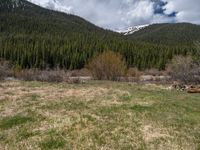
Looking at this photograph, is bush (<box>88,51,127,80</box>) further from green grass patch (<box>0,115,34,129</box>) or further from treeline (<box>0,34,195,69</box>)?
treeline (<box>0,34,195,69</box>)

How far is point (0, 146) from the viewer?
1201 centimetres

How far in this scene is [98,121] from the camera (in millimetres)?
14648

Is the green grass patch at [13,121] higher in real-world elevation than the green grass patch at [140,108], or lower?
lower

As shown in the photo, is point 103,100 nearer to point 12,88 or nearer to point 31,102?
point 31,102

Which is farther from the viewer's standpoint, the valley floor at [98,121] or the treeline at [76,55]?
the treeline at [76,55]

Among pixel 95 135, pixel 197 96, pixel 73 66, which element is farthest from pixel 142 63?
pixel 95 135

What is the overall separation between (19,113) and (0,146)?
168 inches

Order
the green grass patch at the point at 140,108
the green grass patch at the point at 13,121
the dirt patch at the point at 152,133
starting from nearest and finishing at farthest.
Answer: the dirt patch at the point at 152,133, the green grass patch at the point at 13,121, the green grass patch at the point at 140,108

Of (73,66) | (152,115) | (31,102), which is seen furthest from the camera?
(73,66)

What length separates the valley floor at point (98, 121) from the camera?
40.3 feet

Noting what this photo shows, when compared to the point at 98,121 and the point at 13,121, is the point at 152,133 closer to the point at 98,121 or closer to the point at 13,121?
the point at 98,121

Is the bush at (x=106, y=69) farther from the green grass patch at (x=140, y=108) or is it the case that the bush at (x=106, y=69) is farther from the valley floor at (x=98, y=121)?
the green grass patch at (x=140, y=108)

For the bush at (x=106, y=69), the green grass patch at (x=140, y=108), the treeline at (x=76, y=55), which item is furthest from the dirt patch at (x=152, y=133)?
the treeline at (x=76, y=55)

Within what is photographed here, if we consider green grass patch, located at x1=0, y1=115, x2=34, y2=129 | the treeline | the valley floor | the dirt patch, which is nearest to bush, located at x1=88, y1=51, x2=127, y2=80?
the valley floor
